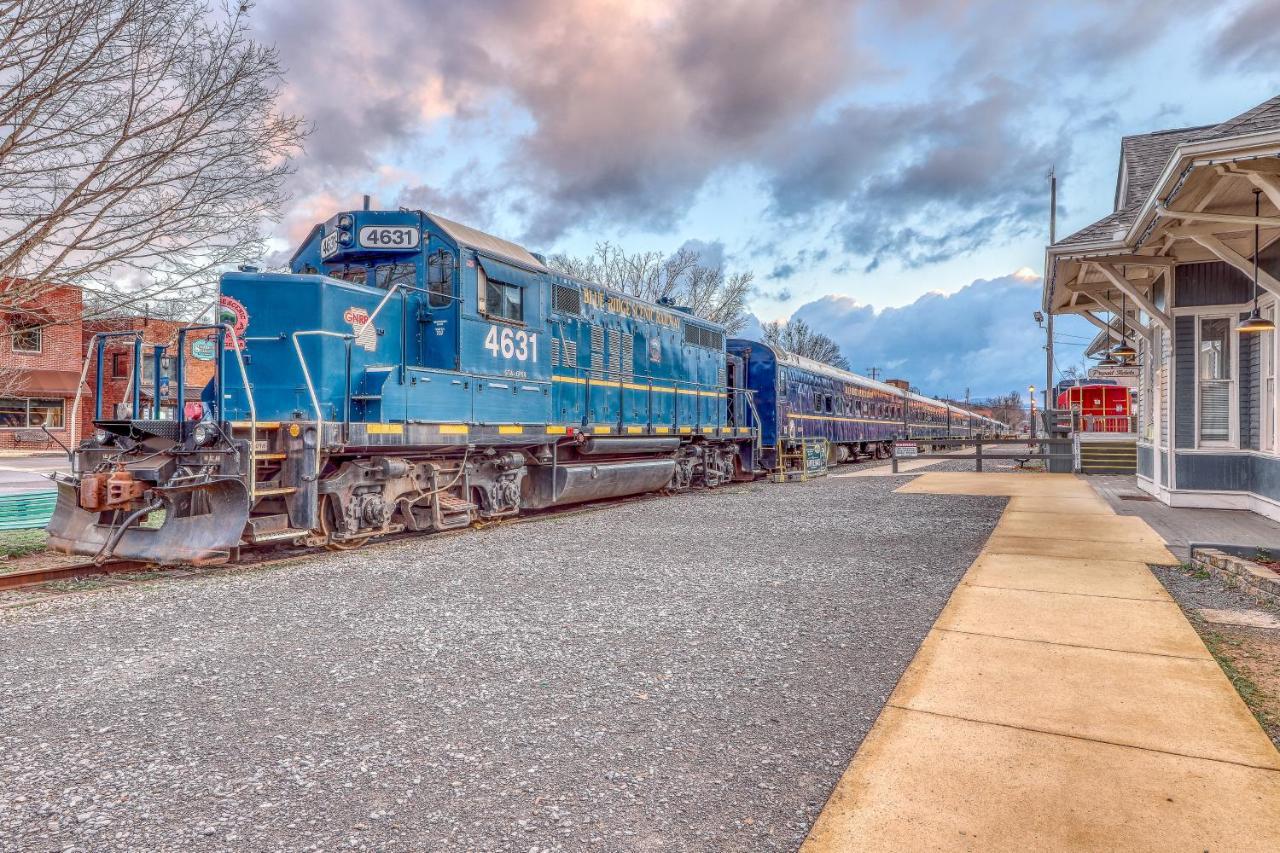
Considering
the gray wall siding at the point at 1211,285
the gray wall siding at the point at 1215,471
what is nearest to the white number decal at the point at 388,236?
the gray wall siding at the point at 1211,285

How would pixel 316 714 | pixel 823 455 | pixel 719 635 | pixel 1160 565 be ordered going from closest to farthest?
pixel 316 714 < pixel 719 635 < pixel 1160 565 < pixel 823 455

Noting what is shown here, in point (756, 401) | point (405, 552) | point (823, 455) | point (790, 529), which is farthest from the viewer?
point (823, 455)

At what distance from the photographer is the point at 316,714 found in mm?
3564

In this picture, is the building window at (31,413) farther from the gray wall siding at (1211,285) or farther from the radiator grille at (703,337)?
the gray wall siding at (1211,285)

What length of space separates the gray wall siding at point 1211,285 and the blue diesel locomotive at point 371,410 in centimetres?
875

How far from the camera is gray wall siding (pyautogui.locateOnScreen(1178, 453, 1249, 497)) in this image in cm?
1026

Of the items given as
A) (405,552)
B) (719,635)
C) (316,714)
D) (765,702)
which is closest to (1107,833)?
(765,702)

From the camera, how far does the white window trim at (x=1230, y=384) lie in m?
10.2

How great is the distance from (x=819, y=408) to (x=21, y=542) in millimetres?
20085

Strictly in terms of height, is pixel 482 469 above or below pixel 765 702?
above

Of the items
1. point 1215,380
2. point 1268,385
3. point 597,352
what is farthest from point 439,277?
point 1215,380

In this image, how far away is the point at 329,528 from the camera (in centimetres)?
841

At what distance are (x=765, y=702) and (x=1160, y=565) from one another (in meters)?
5.46

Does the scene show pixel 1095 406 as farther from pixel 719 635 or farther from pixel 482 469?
pixel 719 635
